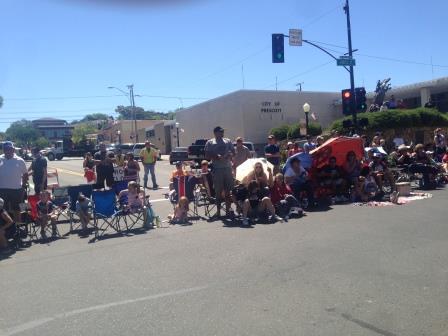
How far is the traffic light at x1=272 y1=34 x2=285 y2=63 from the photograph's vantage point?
68.9 feet

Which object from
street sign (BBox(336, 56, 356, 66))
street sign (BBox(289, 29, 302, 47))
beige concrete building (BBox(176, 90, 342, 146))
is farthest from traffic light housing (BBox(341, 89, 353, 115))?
beige concrete building (BBox(176, 90, 342, 146))

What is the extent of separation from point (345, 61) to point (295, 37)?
2.63 metres

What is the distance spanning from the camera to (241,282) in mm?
6051

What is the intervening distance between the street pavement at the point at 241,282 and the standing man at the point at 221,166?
152 cm

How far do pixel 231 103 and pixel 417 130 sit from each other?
15.2 metres

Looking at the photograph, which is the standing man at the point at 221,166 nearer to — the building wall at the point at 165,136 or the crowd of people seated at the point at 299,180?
the crowd of people seated at the point at 299,180

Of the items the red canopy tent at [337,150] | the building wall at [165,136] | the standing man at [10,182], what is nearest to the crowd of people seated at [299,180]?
the red canopy tent at [337,150]

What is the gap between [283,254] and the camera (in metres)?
7.31

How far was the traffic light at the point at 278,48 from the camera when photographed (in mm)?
21000

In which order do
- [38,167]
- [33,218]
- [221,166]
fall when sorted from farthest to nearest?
[38,167], [221,166], [33,218]

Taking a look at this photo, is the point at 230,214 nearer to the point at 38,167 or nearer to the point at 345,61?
the point at 38,167

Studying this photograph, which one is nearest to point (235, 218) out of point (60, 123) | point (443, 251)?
point (443, 251)

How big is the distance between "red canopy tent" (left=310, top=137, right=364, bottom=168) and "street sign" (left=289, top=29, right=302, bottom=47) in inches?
384

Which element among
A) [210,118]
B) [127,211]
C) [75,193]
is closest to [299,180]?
[127,211]
